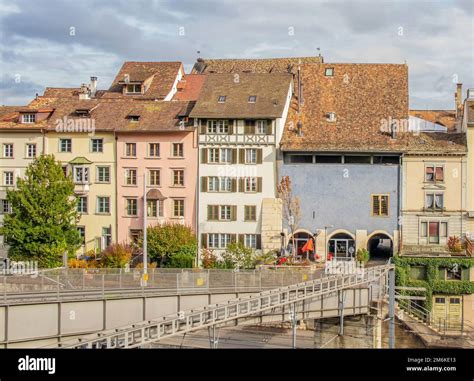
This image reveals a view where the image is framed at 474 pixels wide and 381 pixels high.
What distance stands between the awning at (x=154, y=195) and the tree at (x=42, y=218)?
18.5ft

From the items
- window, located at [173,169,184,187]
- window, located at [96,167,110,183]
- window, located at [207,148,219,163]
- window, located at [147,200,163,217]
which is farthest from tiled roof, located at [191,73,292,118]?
window, located at [96,167,110,183]

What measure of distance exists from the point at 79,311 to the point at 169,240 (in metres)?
24.3

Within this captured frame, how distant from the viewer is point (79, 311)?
3219cm

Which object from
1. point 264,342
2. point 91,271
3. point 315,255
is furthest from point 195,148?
point 91,271

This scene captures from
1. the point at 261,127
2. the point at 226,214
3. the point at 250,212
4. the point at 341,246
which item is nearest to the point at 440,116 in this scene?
the point at 341,246

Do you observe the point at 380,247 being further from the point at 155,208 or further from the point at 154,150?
the point at 154,150

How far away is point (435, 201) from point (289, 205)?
9582 millimetres

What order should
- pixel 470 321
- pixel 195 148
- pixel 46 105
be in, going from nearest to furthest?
pixel 470 321
pixel 195 148
pixel 46 105

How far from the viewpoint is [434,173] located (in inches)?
2253

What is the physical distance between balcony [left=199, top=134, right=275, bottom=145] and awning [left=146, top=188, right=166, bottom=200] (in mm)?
4464

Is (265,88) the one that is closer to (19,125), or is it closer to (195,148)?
(195,148)

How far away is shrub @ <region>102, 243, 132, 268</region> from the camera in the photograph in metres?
53.4

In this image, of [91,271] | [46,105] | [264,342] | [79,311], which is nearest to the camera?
[79,311]

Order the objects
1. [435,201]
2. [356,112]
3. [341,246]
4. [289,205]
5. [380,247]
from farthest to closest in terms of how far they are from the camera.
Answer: [380,247] → [356,112] → [289,205] → [341,246] → [435,201]
